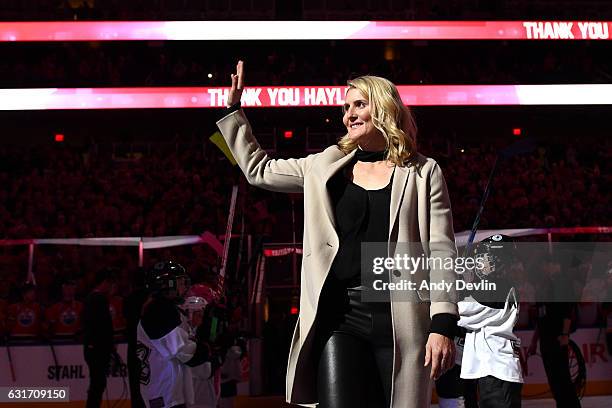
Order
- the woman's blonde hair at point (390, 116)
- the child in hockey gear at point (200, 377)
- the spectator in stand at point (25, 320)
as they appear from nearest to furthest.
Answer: the woman's blonde hair at point (390, 116), the child in hockey gear at point (200, 377), the spectator in stand at point (25, 320)

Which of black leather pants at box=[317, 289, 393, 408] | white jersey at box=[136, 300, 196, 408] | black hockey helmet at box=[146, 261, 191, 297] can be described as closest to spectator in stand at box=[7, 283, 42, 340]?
white jersey at box=[136, 300, 196, 408]

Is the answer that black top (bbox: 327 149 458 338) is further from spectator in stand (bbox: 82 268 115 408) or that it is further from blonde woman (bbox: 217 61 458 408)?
spectator in stand (bbox: 82 268 115 408)

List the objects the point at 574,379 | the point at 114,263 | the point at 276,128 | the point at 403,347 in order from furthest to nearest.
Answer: the point at 276,128, the point at 114,263, the point at 574,379, the point at 403,347

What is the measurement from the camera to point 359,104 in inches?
117

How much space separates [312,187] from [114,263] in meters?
11.7

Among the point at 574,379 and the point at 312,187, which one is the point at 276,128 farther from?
the point at 312,187

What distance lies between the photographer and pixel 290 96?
19562mm

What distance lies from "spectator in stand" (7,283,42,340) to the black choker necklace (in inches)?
348

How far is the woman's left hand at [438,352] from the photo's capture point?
8.88ft

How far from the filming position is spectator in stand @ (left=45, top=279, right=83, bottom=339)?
36.0ft

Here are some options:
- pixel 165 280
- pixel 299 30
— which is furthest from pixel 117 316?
pixel 299 30

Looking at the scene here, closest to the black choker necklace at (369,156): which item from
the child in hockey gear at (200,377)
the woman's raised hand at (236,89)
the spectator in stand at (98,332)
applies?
the woman's raised hand at (236,89)

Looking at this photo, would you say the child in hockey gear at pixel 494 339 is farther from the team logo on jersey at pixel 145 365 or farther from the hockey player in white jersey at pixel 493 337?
the team logo on jersey at pixel 145 365

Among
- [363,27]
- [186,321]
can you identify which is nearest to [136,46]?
[363,27]
